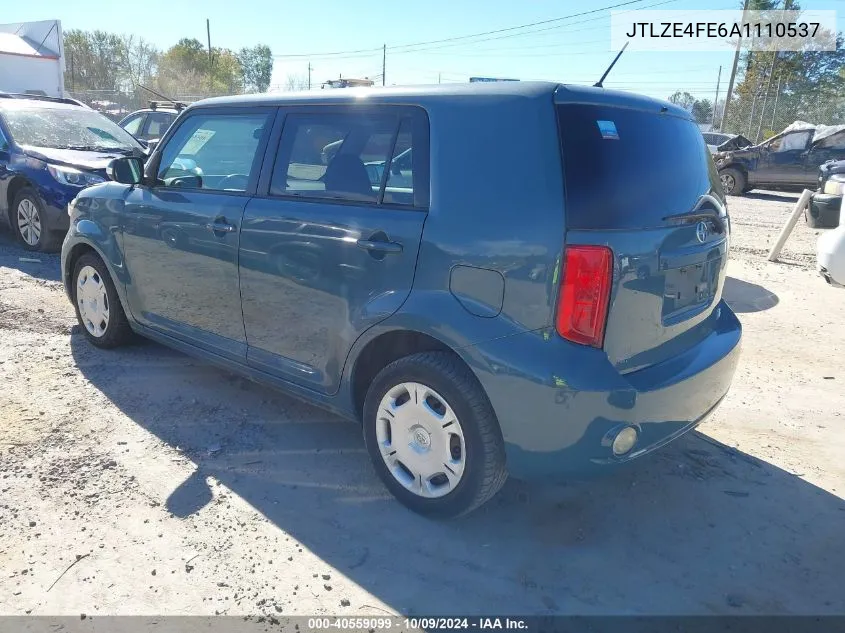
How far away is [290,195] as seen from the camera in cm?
325

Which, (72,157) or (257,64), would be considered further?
(257,64)

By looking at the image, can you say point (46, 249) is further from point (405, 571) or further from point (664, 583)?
point (664, 583)

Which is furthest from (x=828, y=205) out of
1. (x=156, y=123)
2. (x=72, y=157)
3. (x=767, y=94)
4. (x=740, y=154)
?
(x=767, y=94)

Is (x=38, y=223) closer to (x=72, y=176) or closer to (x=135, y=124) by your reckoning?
(x=72, y=176)

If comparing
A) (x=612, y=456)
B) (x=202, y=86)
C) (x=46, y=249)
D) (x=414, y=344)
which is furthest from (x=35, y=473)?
(x=202, y=86)

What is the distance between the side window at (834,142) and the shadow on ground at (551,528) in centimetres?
1579

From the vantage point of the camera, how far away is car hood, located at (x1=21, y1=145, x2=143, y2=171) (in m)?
7.51

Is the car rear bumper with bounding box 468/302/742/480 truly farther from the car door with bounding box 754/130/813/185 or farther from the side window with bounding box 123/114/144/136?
the car door with bounding box 754/130/813/185

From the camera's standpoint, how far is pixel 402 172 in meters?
2.83

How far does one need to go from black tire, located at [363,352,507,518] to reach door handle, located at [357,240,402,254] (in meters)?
0.46

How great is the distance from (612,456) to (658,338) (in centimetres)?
52

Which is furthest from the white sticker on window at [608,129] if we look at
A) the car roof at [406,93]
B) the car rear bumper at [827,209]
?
the car rear bumper at [827,209]

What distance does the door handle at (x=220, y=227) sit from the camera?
344 centimetres

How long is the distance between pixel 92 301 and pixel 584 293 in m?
3.77
